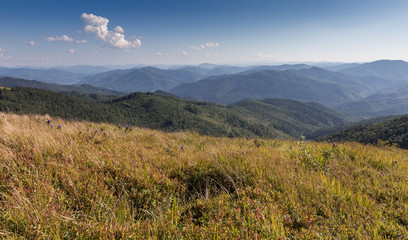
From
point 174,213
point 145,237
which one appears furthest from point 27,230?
point 174,213

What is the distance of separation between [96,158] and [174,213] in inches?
92.1

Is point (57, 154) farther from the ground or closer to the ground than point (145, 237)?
farther from the ground

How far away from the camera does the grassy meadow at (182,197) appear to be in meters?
2.24

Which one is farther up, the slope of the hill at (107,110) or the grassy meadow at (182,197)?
the grassy meadow at (182,197)

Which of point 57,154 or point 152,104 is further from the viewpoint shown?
point 152,104

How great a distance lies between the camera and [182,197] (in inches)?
132

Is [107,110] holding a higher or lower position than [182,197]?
lower

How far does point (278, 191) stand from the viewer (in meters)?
3.44

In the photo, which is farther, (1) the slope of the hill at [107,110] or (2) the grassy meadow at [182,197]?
(1) the slope of the hill at [107,110]

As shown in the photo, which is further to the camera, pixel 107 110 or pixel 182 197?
pixel 107 110

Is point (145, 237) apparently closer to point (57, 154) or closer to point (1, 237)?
point (1, 237)

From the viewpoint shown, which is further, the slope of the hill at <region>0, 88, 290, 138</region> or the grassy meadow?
the slope of the hill at <region>0, 88, 290, 138</region>

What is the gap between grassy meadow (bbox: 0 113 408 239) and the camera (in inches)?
88.0

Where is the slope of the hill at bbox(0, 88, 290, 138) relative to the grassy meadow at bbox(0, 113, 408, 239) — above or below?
below
